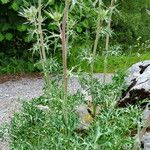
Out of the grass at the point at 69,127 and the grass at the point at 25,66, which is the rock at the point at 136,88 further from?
the grass at the point at 25,66

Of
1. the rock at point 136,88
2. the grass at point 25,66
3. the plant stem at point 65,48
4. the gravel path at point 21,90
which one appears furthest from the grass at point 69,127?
the grass at point 25,66

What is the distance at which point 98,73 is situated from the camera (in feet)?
29.3

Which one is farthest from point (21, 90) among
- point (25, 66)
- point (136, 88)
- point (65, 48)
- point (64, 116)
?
point (65, 48)

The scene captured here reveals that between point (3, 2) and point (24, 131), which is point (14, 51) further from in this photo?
point (24, 131)

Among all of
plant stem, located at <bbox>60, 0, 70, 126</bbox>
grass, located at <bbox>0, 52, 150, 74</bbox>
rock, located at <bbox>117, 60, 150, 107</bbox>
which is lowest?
grass, located at <bbox>0, 52, 150, 74</bbox>

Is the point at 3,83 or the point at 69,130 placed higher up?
the point at 69,130

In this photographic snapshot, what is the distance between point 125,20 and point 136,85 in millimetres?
9223

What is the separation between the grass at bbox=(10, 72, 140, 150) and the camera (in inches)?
117

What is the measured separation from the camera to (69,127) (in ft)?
10.4

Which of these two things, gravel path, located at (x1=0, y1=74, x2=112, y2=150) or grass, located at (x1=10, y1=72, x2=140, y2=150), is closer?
grass, located at (x1=10, y1=72, x2=140, y2=150)

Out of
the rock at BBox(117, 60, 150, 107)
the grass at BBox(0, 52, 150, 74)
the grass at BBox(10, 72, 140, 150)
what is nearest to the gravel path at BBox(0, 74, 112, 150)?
the grass at BBox(0, 52, 150, 74)

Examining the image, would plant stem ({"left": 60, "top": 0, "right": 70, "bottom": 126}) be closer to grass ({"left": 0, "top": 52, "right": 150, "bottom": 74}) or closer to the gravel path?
the gravel path

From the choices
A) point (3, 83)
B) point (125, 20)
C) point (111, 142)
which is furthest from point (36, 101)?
point (125, 20)

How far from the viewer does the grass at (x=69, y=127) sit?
117 inches
